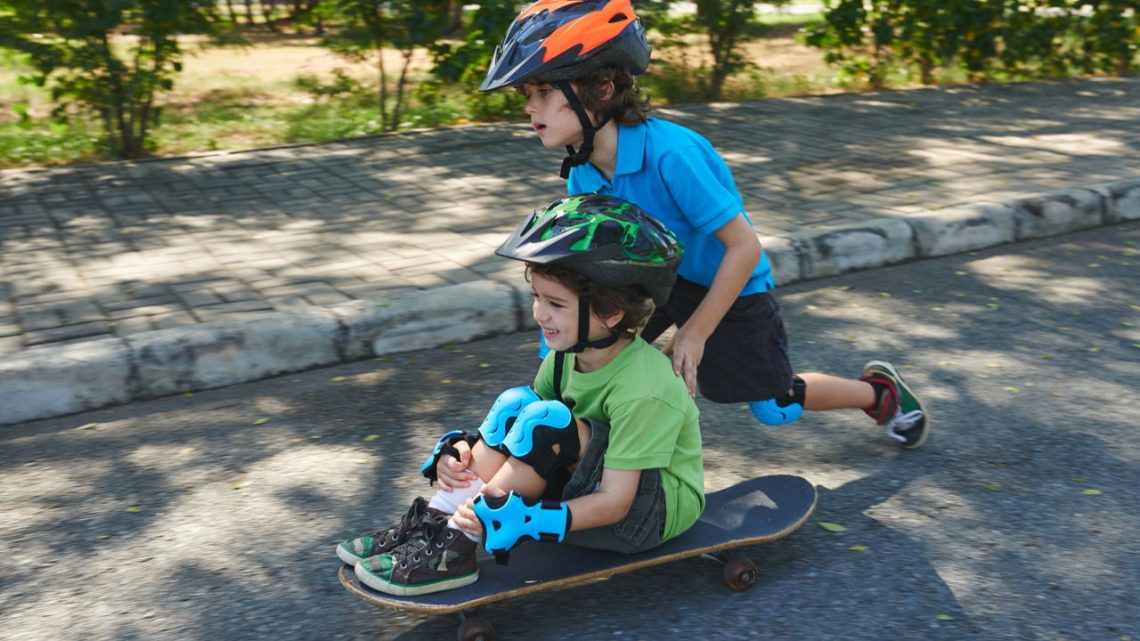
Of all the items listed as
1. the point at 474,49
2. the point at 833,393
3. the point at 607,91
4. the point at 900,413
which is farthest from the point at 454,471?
the point at 474,49

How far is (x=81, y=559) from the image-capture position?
3.11 meters

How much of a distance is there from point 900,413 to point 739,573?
1.11 m

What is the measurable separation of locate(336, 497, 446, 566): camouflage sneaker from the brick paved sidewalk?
228cm

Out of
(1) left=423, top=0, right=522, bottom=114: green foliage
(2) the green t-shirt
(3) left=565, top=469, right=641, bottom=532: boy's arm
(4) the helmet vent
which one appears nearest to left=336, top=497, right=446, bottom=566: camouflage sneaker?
(3) left=565, top=469, right=641, bottom=532: boy's arm

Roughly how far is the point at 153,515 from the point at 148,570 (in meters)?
0.36

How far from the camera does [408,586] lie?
8.42 ft

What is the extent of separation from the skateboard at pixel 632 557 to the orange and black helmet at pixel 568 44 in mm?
1199

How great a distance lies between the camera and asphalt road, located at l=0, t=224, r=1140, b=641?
2.78 metres

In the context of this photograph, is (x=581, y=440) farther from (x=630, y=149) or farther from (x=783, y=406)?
(x=783, y=406)

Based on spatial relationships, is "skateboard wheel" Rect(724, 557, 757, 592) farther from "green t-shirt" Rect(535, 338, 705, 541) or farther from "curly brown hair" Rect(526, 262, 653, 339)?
"curly brown hair" Rect(526, 262, 653, 339)

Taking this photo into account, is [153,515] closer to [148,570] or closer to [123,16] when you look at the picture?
[148,570]

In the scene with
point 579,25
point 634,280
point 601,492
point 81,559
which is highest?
point 579,25

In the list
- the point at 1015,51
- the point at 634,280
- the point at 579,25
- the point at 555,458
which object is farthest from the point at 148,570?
the point at 1015,51

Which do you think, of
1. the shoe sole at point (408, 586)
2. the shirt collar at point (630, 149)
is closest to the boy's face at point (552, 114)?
the shirt collar at point (630, 149)
